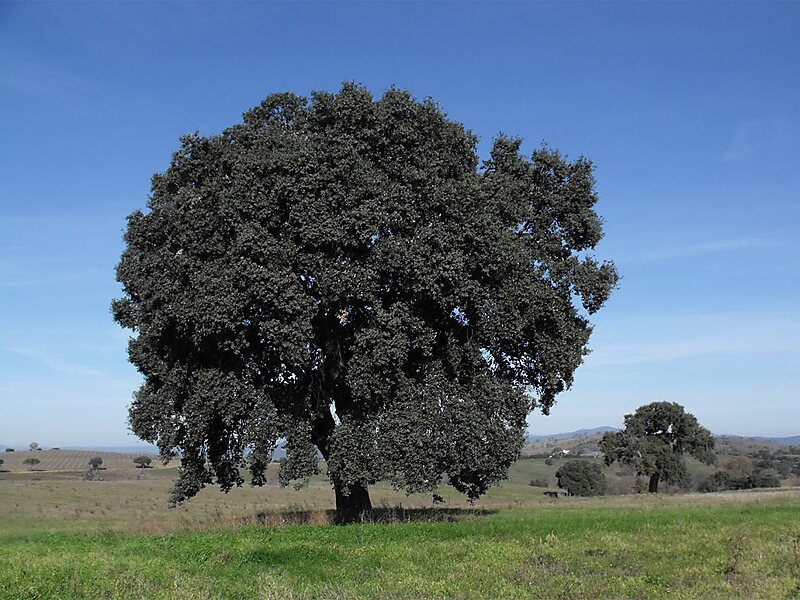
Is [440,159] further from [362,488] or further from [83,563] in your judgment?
→ [83,563]

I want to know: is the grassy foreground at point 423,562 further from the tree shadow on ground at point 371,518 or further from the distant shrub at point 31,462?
the distant shrub at point 31,462

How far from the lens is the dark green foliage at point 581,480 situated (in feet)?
229

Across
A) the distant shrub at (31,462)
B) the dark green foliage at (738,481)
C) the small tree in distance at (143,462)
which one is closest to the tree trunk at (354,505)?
the dark green foliage at (738,481)

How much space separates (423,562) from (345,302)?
28.1 ft

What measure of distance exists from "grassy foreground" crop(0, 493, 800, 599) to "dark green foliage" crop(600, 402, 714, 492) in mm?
35625

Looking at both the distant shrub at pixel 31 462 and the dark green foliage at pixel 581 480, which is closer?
the dark green foliage at pixel 581 480

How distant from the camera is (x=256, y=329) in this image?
20719 millimetres

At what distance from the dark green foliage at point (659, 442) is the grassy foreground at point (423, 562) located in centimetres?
3563

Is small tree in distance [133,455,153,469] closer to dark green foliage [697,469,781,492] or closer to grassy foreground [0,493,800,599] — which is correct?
dark green foliage [697,469,781,492]

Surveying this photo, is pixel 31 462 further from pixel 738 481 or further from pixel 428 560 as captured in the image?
pixel 428 560

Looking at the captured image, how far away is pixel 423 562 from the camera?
14461 millimetres

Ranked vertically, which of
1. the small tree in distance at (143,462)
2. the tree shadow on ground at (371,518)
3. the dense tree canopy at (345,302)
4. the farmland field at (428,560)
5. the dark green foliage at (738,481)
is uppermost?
the dense tree canopy at (345,302)

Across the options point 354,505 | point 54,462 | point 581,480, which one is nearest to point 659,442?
point 581,480

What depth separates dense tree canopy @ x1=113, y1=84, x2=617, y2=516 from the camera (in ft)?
64.8
